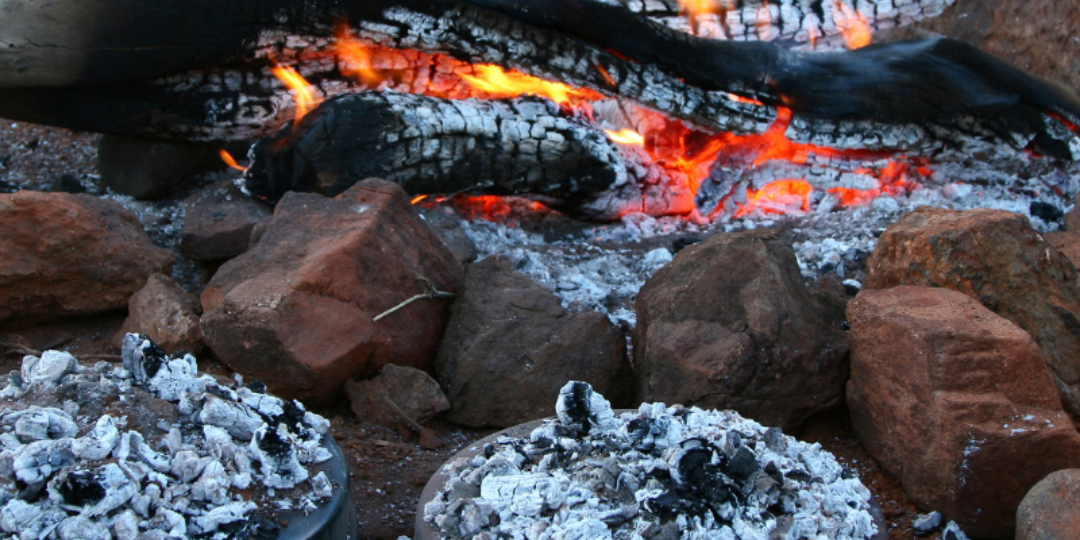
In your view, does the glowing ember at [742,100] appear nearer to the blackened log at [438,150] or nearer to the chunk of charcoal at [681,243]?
the blackened log at [438,150]

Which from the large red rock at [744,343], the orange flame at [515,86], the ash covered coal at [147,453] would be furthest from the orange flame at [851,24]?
the ash covered coal at [147,453]

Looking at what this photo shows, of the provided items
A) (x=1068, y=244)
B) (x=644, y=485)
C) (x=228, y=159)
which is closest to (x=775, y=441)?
(x=644, y=485)

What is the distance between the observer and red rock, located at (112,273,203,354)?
121 inches

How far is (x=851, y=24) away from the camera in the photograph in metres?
4.84

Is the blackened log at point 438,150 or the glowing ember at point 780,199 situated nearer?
the blackened log at point 438,150

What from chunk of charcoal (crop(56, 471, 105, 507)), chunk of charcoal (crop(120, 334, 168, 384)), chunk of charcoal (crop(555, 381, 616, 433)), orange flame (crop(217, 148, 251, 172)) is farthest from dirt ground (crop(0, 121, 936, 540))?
orange flame (crop(217, 148, 251, 172))

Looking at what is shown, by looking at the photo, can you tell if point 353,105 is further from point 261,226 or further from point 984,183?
point 984,183

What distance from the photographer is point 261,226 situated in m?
3.30

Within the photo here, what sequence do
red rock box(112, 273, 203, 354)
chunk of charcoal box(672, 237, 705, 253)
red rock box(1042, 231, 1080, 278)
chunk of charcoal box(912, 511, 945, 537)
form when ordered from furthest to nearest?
chunk of charcoal box(672, 237, 705, 253) < red rock box(1042, 231, 1080, 278) < red rock box(112, 273, 203, 354) < chunk of charcoal box(912, 511, 945, 537)

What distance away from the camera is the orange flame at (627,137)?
15.2ft

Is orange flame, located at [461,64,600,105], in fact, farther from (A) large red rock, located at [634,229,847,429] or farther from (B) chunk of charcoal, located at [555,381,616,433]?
(B) chunk of charcoal, located at [555,381,616,433]

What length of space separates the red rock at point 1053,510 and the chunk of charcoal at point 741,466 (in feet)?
2.09

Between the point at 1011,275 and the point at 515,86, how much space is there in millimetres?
2652

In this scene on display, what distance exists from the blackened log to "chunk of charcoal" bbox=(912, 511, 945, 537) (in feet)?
7.96
